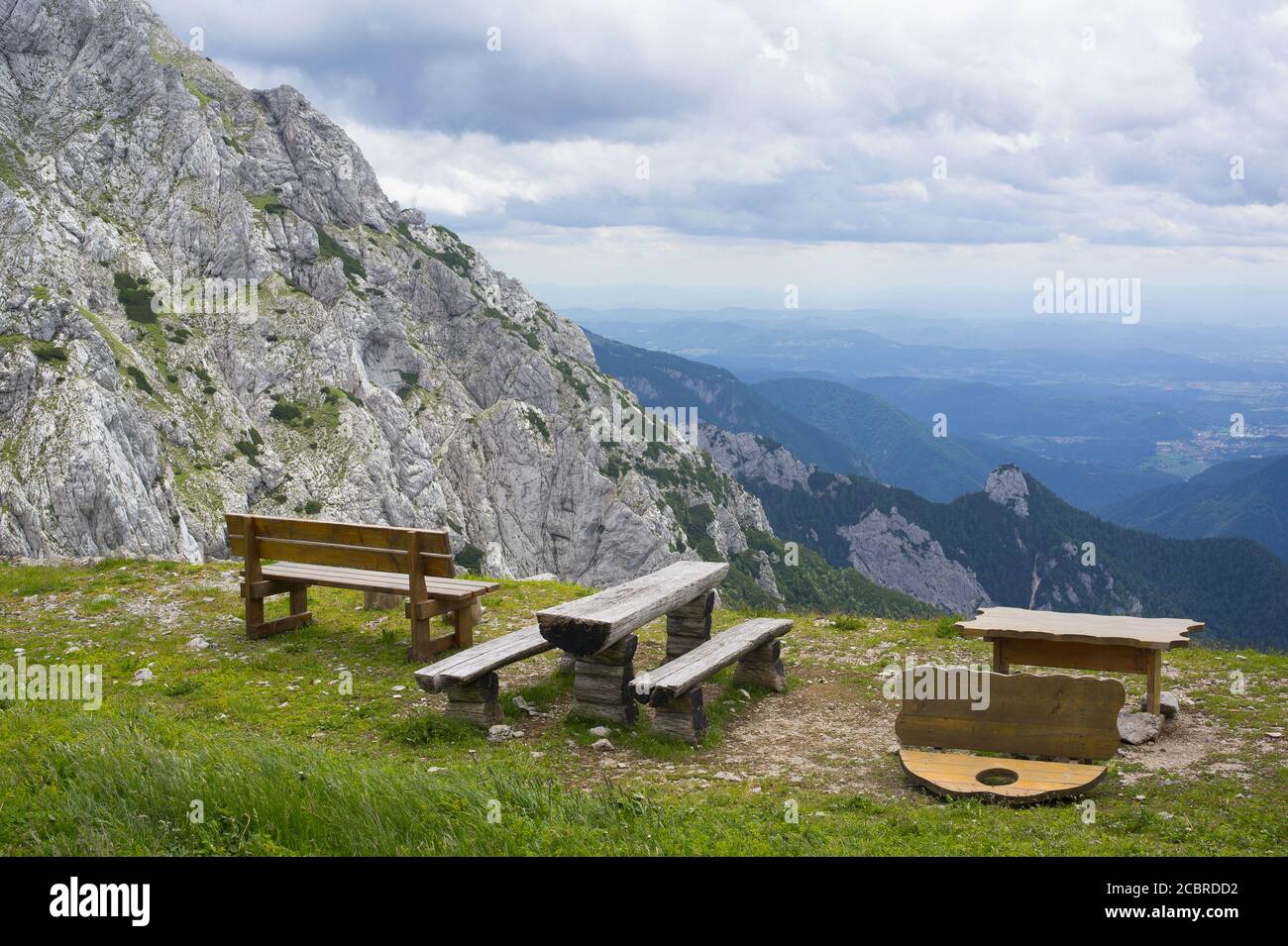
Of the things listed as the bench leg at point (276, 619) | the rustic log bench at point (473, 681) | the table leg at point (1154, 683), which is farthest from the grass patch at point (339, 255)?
the table leg at point (1154, 683)

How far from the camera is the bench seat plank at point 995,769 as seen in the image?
26.9ft

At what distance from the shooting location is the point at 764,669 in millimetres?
12578

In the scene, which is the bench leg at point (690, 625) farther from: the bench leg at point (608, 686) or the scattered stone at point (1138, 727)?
the scattered stone at point (1138, 727)

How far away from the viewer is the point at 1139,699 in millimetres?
11891

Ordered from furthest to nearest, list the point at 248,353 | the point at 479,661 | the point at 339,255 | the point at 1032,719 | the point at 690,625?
1. the point at 339,255
2. the point at 248,353
3. the point at 690,625
4. the point at 479,661
5. the point at 1032,719

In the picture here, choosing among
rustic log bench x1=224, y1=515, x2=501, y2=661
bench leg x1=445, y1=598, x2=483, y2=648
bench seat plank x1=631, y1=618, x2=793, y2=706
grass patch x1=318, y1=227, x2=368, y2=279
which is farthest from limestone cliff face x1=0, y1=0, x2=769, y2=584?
bench seat plank x1=631, y1=618, x2=793, y2=706

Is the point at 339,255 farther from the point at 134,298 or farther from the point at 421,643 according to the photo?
the point at 421,643

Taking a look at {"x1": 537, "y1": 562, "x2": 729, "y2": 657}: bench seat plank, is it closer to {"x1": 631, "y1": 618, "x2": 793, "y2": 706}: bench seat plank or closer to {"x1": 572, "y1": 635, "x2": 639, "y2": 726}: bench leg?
{"x1": 572, "y1": 635, "x2": 639, "y2": 726}: bench leg

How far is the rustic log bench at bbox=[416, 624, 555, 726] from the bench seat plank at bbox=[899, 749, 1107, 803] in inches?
172

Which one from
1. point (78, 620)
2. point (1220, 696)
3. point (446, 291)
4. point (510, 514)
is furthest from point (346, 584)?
point (446, 291)

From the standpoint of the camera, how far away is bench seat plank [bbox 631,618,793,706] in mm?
9883

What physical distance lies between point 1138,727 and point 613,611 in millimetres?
5900

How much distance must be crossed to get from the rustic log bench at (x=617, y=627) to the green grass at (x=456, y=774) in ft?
1.22

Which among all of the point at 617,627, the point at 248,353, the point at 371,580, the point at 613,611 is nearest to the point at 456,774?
the point at 617,627
